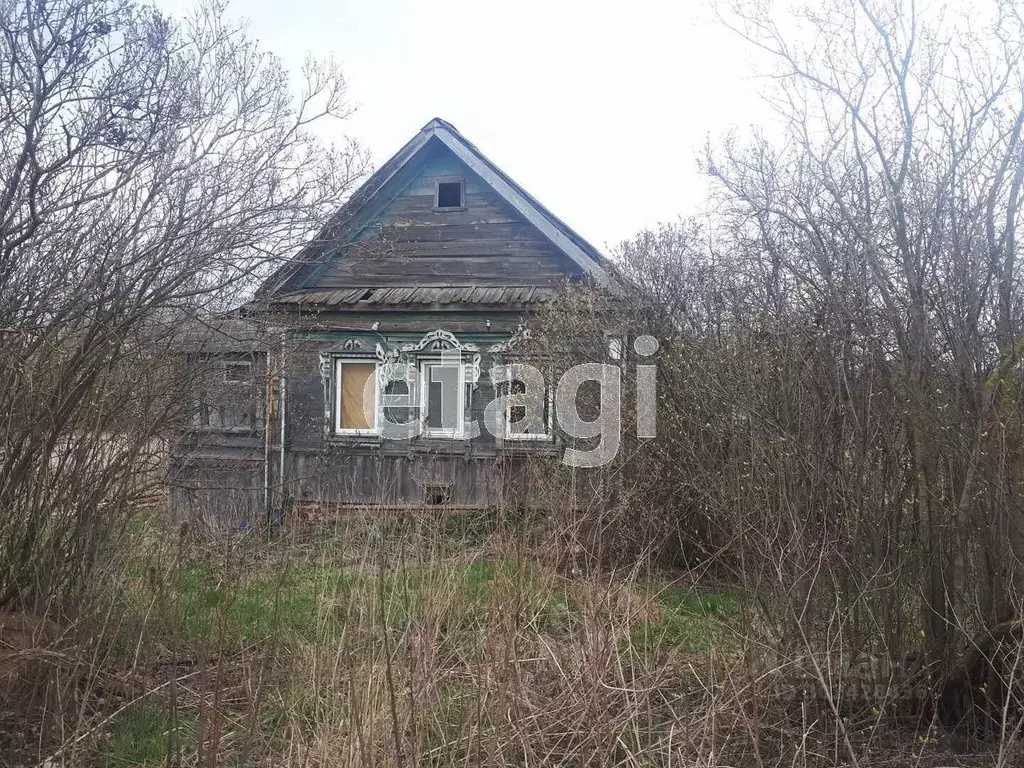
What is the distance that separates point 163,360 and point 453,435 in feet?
20.2

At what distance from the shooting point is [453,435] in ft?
34.6

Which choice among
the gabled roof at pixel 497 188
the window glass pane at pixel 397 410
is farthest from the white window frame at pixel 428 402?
the gabled roof at pixel 497 188

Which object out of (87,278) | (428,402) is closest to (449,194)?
(428,402)

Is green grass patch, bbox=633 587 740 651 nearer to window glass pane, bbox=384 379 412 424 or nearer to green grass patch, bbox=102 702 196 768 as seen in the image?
green grass patch, bbox=102 702 196 768

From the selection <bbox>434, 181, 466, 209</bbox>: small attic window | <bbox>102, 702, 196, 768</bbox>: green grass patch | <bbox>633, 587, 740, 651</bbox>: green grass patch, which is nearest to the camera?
<bbox>102, 702, 196, 768</bbox>: green grass patch

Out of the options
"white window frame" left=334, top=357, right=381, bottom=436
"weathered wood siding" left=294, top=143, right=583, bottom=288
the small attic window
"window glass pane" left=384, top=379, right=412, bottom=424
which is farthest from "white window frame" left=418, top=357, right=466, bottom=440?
the small attic window

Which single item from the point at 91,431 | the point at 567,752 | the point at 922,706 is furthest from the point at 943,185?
the point at 91,431

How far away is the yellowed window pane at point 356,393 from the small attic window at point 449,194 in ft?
8.59

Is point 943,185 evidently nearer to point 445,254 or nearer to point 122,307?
point 122,307

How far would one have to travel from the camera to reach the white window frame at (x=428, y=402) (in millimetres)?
10531

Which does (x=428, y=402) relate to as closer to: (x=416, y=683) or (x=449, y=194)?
(x=449, y=194)

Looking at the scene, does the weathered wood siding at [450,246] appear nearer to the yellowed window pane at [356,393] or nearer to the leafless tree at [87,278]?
the yellowed window pane at [356,393]

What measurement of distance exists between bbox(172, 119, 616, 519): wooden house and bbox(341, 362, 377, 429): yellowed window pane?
0.02 m

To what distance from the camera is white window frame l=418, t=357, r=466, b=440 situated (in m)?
10.5
